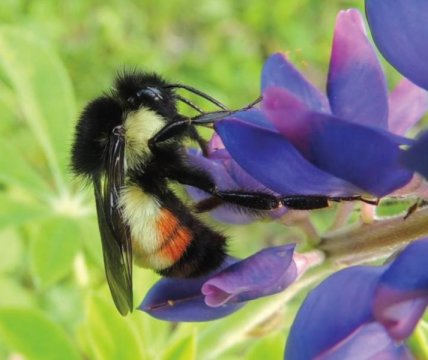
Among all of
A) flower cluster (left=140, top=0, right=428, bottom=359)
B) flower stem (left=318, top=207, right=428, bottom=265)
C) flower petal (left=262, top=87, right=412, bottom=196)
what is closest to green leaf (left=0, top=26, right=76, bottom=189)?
flower stem (left=318, top=207, right=428, bottom=265)

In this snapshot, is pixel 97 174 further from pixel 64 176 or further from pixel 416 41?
pixel 64 176

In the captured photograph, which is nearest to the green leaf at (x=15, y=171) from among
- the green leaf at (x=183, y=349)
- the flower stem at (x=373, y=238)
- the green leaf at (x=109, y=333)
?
the green leaf at (x=109, y=333)

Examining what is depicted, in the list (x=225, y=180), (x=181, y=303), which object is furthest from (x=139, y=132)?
(x=181, y=303)

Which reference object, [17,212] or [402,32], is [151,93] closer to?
[402,32]

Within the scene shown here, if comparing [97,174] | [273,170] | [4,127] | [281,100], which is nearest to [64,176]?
[4,127]

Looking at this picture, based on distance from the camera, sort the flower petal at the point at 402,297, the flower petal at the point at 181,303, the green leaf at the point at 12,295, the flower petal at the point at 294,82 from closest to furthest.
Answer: the flower petal at the point at 402,297, the flower petal at the point at 294,82, the flower petal at the point at 181,303, the green leaf at the point at 12,295

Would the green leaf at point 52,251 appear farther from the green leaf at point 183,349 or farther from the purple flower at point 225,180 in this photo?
the purple flower at point 225,180
